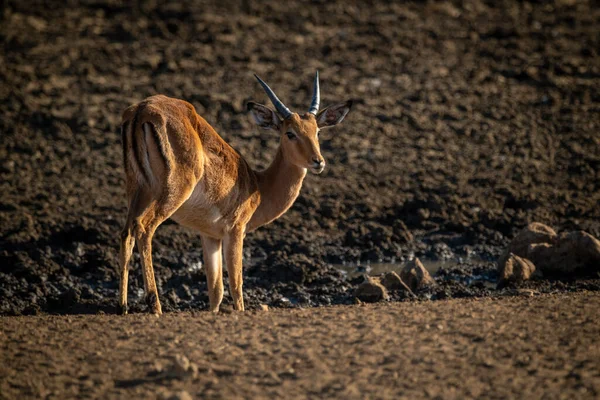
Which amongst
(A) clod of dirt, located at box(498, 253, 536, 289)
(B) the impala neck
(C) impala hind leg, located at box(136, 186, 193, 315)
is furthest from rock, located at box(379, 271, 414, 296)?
(C) impala hind leg, located at box(136, 186, 193, 315)

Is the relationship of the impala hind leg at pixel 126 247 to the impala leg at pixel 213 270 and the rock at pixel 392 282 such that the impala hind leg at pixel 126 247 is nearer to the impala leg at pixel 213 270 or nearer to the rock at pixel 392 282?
the impala leg at pixel 213 270

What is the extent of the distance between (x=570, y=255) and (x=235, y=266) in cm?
385

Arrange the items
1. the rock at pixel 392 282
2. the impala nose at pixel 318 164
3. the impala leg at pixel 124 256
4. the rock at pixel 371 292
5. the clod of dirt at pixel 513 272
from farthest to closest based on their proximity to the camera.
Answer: the clod of dirt at pixel 513 272
the rock at pixel 392 282
the rock at pixel 371 292
the impala nose at pixel 318 164
the impala leg at pixel 124 256

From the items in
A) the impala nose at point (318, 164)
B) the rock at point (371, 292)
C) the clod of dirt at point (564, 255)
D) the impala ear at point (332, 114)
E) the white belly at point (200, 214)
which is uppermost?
the impala ear at point (332, 114)

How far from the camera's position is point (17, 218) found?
13.3 meters

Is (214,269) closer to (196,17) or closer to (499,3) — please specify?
(196,17)

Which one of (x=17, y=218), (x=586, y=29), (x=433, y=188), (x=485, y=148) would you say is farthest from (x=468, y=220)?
(x=586, y=29)

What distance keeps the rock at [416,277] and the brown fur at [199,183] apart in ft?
5.11

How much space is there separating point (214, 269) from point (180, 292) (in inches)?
40.1

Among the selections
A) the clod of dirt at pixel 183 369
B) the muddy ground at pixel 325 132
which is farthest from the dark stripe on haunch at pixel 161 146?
the clod of dirt at pixel 183 369

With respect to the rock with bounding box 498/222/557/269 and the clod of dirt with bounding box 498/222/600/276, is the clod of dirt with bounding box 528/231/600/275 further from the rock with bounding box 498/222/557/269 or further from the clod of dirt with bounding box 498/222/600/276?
the rock with bounding box 498/222/557/269

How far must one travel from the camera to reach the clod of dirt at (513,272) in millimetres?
11312

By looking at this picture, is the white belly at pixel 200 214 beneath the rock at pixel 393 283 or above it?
above

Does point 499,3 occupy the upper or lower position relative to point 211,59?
upper
